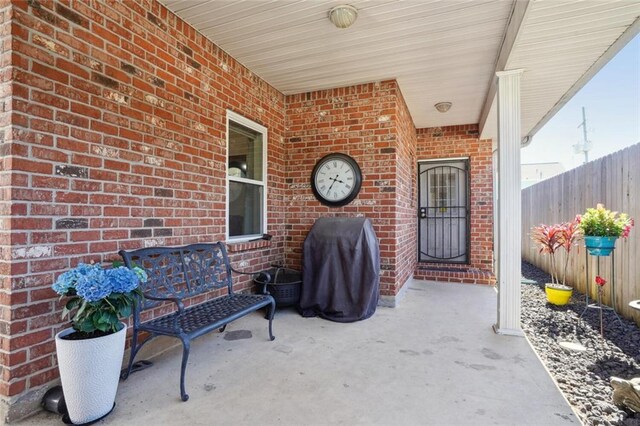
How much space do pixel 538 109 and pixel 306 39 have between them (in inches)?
141

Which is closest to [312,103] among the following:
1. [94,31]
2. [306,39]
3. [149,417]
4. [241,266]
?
[306,39]

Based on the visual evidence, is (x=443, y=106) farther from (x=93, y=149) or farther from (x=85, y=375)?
(x=85, y=375)

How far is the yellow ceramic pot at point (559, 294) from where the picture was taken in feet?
13.3

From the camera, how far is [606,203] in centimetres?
385

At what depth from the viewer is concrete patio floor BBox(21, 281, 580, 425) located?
1823 mm

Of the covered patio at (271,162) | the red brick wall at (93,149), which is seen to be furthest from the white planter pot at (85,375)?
the red brick wall at (93,149)

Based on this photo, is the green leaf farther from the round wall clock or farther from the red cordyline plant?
the red cordyline plant

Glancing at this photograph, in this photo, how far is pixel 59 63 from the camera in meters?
1.97

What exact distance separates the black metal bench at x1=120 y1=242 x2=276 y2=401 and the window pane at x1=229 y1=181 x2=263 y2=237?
548mm

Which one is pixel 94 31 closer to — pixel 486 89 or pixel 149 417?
pixel 149 417

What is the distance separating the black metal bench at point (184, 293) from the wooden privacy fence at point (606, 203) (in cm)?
378

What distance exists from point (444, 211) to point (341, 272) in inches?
140

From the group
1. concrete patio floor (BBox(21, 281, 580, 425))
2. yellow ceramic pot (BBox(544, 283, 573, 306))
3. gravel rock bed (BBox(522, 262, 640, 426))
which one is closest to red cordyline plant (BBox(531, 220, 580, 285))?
yellow ceramic pot (BBox(544, 283, 573, 306))

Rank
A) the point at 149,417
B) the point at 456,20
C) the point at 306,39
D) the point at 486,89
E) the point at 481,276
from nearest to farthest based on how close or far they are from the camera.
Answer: the point at 149,417, the point at 456,20, the point at 306,39, the point at 486,89, the point at 481,276
